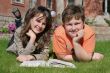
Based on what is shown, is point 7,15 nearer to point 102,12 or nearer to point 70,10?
point 102,12

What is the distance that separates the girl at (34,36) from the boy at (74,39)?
0.21 metres

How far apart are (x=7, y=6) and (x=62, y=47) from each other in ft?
76.2

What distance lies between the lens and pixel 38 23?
7.00 metres

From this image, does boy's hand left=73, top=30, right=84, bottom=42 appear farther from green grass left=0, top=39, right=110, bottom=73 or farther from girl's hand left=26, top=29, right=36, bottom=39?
girl's hand left=26, top=29, right=36, bottom=39

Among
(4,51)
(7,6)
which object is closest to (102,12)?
(7,6)

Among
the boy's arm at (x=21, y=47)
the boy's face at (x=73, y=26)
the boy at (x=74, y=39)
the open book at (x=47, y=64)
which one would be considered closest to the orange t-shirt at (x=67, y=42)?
the boy at (x=74, y=39)

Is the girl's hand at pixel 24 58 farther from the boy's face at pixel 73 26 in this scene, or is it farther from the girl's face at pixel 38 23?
the boy's face at pixel 73 26

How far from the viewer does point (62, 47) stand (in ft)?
23.3

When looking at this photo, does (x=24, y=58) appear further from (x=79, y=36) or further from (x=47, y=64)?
(x=79, y=36)

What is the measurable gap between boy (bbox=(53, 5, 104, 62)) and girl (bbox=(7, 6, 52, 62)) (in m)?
0.21

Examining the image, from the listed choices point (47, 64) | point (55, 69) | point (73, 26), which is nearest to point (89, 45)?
point (73, 26)

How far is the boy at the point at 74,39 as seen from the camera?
22.6ft

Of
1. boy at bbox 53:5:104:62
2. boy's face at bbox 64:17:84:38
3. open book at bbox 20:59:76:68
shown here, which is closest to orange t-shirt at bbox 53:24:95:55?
boy at bbox 53:5:104:62

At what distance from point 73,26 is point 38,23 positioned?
0.56 meters
